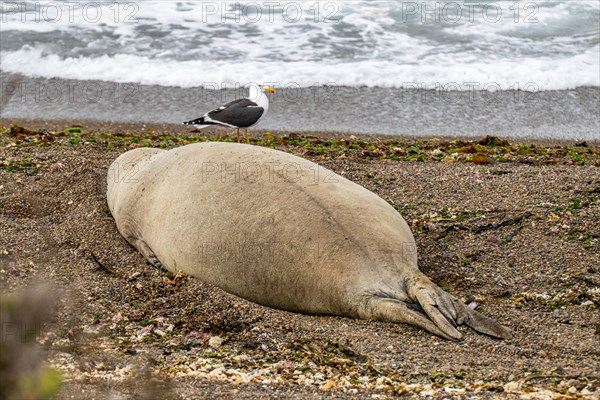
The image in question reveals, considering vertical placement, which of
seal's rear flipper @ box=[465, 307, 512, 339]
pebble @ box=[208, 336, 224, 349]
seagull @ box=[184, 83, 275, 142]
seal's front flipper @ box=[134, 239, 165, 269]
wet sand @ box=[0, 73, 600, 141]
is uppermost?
seagull @ box=[184, 83, 275, 142]

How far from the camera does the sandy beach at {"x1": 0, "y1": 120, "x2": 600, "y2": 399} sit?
3.34 metres

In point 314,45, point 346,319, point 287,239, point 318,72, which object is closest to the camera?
point 346,319

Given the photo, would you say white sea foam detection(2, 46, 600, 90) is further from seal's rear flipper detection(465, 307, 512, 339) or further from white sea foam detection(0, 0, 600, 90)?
seal's rear flipper detection(465, 307, 512, 339)

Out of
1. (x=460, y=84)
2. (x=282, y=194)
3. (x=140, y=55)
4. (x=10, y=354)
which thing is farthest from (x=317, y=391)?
(x=140, y=55)

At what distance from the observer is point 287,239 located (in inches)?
164

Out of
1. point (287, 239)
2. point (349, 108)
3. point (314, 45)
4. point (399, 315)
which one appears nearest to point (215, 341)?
point (287, 239)

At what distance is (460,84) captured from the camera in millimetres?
10391

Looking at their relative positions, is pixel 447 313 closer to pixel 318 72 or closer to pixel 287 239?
pixel 287 239

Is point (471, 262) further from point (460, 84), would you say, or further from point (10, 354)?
point (460, 84)

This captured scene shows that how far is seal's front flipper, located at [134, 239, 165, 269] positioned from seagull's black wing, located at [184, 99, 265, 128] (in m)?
2.19

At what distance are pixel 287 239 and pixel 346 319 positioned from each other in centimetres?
51

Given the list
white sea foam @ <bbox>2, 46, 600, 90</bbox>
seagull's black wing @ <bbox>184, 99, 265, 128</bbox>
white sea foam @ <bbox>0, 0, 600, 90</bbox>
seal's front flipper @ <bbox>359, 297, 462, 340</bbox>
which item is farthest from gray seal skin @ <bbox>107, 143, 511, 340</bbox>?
white sea foam @ <bbox>0, 0, 600, 90</bbox>

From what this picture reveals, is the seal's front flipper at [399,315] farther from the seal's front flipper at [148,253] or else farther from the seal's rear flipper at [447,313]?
the seal's front flipper at [148,253]

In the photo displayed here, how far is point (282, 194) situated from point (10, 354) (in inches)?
102
